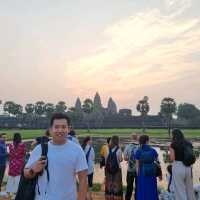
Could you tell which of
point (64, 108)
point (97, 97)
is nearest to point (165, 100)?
point (64, 108)

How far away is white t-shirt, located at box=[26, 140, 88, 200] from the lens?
424cm

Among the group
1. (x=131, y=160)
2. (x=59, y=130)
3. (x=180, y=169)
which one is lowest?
(x=131, y=160)

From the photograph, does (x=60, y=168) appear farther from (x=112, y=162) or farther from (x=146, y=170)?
(x=112, y=162)

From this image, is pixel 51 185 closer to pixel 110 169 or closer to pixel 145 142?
pixel 145 142

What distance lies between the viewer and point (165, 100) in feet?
334

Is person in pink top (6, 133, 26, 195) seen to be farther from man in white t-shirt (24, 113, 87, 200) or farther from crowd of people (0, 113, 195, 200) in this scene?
man in white t-shirt (24, 113, 87, 200)

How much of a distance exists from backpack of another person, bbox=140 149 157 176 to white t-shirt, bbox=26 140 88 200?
484 cm

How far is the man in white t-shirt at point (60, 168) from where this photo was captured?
13.9 feet

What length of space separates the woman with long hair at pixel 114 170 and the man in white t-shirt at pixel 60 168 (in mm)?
5654

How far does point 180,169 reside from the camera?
23.6 feet

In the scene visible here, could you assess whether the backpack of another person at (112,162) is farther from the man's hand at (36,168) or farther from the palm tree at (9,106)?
the palm tree at (9,106)

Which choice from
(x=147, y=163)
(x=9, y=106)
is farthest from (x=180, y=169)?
(x=9, y=106)

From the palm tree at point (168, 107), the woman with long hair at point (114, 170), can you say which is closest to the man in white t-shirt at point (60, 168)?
the woman with long hair at point (114, 170)

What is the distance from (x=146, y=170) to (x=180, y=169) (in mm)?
1952
